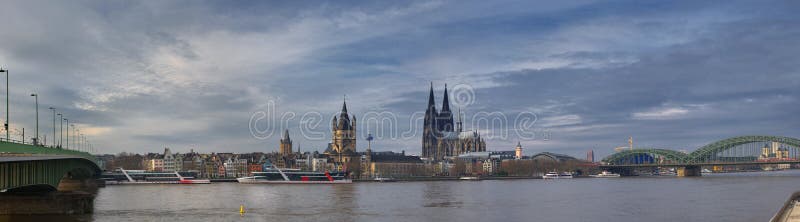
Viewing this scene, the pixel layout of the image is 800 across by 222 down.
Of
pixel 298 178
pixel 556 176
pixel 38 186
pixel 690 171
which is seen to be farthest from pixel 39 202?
pixel 690 171

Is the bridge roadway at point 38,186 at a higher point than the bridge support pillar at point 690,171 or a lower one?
higher

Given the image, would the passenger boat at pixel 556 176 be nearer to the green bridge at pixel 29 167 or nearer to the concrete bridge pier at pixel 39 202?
the green bridge at pixel 29 167

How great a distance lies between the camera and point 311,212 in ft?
172

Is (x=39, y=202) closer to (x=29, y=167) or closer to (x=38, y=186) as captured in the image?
(x=38, y=186)

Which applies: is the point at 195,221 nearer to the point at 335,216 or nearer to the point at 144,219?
the point at 144,219

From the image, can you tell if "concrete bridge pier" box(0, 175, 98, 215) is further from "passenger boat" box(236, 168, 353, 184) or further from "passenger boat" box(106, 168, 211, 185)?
"passenger boat" box(106, 168, 211, 185)

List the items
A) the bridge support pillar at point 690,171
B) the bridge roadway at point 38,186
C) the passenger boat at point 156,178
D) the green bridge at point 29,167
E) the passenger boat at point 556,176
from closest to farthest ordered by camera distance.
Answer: the green bridge at point 29,167 → the bridge roadway at point 38,186 → the passenger boat at point 156,178 → the passenger boat at point 556,176 → the bridge support pillar at point 690,171

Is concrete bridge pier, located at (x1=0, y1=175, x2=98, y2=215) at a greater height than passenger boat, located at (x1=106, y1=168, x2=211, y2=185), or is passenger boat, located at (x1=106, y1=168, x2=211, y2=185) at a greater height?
concrete bridge pier, located at (x1=0, y1=175, x2=98, y2=215)

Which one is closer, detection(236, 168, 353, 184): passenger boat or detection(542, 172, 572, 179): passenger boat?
detection(236, 168, 353, 184): passenger boat

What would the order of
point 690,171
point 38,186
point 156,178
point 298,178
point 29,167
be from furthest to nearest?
1. point 690,171
2. point 156,178
3. point 298,178
4. point 38,186
5. point 29,167

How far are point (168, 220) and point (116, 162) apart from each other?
6430 inches

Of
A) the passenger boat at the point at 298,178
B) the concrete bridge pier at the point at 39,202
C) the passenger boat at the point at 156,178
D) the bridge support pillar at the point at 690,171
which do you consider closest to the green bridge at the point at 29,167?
the concrete bridge pier at the point at 39,202

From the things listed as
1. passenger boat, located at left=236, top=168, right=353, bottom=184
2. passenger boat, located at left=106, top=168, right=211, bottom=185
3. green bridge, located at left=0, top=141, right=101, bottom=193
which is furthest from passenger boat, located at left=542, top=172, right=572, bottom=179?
green bridge, located at left=0, top=141, right=101, bottom=193

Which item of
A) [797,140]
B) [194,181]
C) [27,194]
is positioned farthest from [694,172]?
[27,194]
